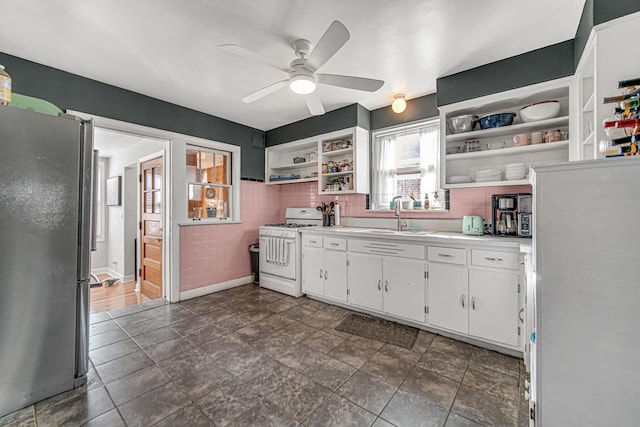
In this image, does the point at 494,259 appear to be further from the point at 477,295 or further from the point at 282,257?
the point at 282,257

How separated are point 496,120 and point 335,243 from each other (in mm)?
2157

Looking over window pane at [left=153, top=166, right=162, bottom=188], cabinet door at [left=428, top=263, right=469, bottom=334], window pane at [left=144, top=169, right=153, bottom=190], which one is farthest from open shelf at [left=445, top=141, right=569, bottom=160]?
window pane at [left=144, top=169, right=153, bottom=190]

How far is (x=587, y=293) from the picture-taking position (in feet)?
3.10

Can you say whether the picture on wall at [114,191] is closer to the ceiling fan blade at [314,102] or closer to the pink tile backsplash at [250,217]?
the pink tile backsplash at [250,217]

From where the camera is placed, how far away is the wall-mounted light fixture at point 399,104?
10.7 ft

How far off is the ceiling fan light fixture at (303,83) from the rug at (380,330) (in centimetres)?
234

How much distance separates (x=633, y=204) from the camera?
89 cm

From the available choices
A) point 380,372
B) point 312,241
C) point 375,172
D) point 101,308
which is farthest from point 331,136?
point 101,308

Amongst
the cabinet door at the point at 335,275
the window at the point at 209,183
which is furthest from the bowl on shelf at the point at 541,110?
the window at the point at 209,183

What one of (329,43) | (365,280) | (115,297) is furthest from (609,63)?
(115,297)

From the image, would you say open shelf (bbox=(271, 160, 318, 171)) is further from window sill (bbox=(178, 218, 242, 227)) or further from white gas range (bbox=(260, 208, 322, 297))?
window sill (bbox=(178, 218, 242, 227))

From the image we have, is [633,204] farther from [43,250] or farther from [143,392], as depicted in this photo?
[43,250]

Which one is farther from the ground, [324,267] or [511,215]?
[511,215]

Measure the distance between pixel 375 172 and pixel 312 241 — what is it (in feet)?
4.38
